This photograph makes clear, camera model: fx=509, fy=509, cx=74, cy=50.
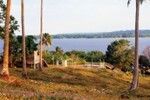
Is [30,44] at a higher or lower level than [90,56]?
higher

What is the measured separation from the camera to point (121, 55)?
4156 inches

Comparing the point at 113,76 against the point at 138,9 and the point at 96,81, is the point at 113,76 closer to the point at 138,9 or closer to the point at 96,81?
the point at 96,81

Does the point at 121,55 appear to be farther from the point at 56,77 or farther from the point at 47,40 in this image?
the point at 56,77

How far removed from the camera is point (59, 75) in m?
55.8

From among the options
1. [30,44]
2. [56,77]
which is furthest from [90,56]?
[56,77]

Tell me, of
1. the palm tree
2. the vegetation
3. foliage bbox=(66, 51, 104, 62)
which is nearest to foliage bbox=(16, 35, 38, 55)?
the vegetation

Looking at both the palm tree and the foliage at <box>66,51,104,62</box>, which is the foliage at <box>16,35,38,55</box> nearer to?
the palm tree

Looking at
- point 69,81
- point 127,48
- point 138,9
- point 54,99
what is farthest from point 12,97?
point 127,48

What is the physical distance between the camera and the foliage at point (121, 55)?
341 feet

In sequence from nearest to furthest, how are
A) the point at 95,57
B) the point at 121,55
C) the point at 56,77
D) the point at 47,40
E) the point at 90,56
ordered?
1. the point at 56,77
2. the point at 47,40
3. the point at 121,55
4. the point at 95,57
5. the point at 90,56

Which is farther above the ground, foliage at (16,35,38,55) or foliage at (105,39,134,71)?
foliage at (16,35,38,55)

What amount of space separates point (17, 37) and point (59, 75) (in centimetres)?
1762

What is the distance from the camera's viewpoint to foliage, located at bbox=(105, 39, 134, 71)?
10399cm

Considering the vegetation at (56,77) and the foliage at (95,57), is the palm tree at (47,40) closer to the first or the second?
the foliage at (95,57)
